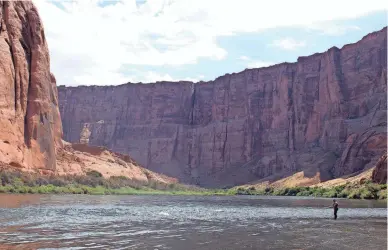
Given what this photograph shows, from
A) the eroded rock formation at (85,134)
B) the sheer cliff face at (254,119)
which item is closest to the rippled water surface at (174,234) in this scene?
the sheer cliff face at (254,119)

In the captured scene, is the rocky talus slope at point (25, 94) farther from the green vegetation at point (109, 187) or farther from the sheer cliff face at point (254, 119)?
the sheer cliff face at point (254, 119)

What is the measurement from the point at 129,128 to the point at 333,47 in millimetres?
62353

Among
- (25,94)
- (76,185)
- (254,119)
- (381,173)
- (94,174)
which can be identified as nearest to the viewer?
(25,94)

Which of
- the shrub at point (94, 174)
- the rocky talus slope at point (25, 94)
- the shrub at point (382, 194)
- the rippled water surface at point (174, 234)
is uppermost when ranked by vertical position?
the rocky talus slope at point (25, 94)

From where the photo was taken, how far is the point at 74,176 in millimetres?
68375

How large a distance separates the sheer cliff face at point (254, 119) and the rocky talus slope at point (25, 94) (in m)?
52.7

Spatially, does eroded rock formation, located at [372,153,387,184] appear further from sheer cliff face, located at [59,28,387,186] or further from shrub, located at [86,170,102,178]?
shrub, located at [86,170,102,178]

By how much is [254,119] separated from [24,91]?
7791 cm

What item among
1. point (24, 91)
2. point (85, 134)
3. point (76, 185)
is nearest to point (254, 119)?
point (85, 134)

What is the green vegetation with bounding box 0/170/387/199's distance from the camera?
169ft

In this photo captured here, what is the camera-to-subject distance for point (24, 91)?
6066 cm

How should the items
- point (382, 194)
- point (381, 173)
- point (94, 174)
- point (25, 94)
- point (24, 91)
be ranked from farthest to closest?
point (94, 174) < point (381, 173) < point (25, 94) < point (24, 91) < point (382, 194)

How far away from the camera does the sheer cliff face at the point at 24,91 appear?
5553 centimetres

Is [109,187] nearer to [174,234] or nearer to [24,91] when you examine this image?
[24,91]
